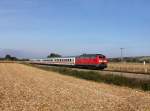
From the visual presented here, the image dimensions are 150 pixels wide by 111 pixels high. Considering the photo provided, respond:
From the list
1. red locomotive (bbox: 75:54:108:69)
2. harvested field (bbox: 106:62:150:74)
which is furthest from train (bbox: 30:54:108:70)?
harvested field (bbox: 106:62:150:74)

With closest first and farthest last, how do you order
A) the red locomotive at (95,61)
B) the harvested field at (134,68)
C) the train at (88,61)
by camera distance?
the harvested field at (134,68) < the red locomotive at (95,61) < the train at (88,61)

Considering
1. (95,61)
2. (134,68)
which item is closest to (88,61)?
(95,61)

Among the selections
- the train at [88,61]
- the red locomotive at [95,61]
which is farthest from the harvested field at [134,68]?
the train at [88,61]

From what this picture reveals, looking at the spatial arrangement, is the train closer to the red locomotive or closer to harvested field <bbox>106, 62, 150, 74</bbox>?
the red locomotive

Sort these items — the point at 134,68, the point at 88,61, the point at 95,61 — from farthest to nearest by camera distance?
the point at 88,61
the point at 95,61
the point at 134,68

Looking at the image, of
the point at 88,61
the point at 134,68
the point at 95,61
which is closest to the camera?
the point at 134,68

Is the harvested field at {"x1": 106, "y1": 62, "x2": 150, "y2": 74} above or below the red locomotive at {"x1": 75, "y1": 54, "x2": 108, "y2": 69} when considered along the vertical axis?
below

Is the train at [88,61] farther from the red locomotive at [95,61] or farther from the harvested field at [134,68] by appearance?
the harvested field at [134,68]

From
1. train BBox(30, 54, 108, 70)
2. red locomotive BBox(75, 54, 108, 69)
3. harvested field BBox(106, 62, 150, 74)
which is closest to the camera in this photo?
harvested field BBox(106, 62, 150, 74)

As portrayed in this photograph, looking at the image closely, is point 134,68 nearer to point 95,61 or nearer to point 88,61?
point 95,61

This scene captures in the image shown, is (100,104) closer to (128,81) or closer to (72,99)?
(72,99)

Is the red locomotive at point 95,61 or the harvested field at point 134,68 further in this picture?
the red locomotive at point 95,61

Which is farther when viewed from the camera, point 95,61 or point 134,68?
point 95,61

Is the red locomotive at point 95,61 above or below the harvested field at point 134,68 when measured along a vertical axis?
above
